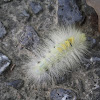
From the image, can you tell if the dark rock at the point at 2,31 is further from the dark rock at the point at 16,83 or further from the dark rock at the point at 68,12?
the dark rock at the point at 68,12

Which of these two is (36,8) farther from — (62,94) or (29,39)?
(62,94)

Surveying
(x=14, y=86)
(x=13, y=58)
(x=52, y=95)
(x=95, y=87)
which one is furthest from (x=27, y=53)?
(x=95, y=87)

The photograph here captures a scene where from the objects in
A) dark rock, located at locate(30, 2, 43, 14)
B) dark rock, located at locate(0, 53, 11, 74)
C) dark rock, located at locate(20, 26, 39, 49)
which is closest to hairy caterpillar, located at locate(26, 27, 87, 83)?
dark rock, located at locate(20, 26, 39, 49)

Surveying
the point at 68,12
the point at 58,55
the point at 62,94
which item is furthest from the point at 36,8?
the point at 62,94

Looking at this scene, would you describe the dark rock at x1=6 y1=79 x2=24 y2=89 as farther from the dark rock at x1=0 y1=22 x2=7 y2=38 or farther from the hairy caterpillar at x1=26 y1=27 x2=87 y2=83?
the dark rock at x1=0 y1=22 x2=7 y2=38

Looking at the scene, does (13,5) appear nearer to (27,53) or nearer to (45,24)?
(45,24)
